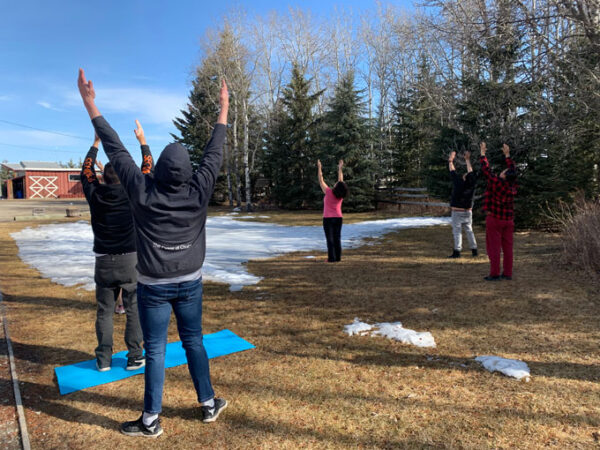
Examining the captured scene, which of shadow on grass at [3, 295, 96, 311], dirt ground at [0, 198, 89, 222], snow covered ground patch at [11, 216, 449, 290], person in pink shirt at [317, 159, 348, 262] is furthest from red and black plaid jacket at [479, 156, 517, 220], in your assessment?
dirt ground at [0, 198, 89, 222]

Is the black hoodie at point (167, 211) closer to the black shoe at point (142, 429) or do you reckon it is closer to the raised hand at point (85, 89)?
the raised hand at point (85, 89)

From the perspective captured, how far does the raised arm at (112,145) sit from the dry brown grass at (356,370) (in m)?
1.75

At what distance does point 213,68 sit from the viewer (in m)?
24.0

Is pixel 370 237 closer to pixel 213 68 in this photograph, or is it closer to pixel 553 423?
pixel 553 423

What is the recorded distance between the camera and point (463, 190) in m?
7.55

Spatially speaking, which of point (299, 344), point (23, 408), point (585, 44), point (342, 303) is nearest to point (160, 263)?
point (23, 408)

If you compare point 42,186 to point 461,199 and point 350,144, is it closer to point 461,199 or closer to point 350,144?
point 350,144

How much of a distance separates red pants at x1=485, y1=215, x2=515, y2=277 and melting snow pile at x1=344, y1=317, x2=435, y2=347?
2.62 metres

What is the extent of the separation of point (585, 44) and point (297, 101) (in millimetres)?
19039

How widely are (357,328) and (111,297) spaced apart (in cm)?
261

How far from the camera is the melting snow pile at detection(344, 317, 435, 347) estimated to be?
403 centimetres

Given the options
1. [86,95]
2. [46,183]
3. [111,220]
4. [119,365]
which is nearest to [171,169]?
[86,95]

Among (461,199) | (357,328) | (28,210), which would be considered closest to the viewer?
(357,328)

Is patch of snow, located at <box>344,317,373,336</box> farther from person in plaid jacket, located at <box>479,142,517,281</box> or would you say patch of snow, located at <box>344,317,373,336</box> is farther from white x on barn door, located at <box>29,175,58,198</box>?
white x on barn door, located at <box>29,175,58,198</box>
